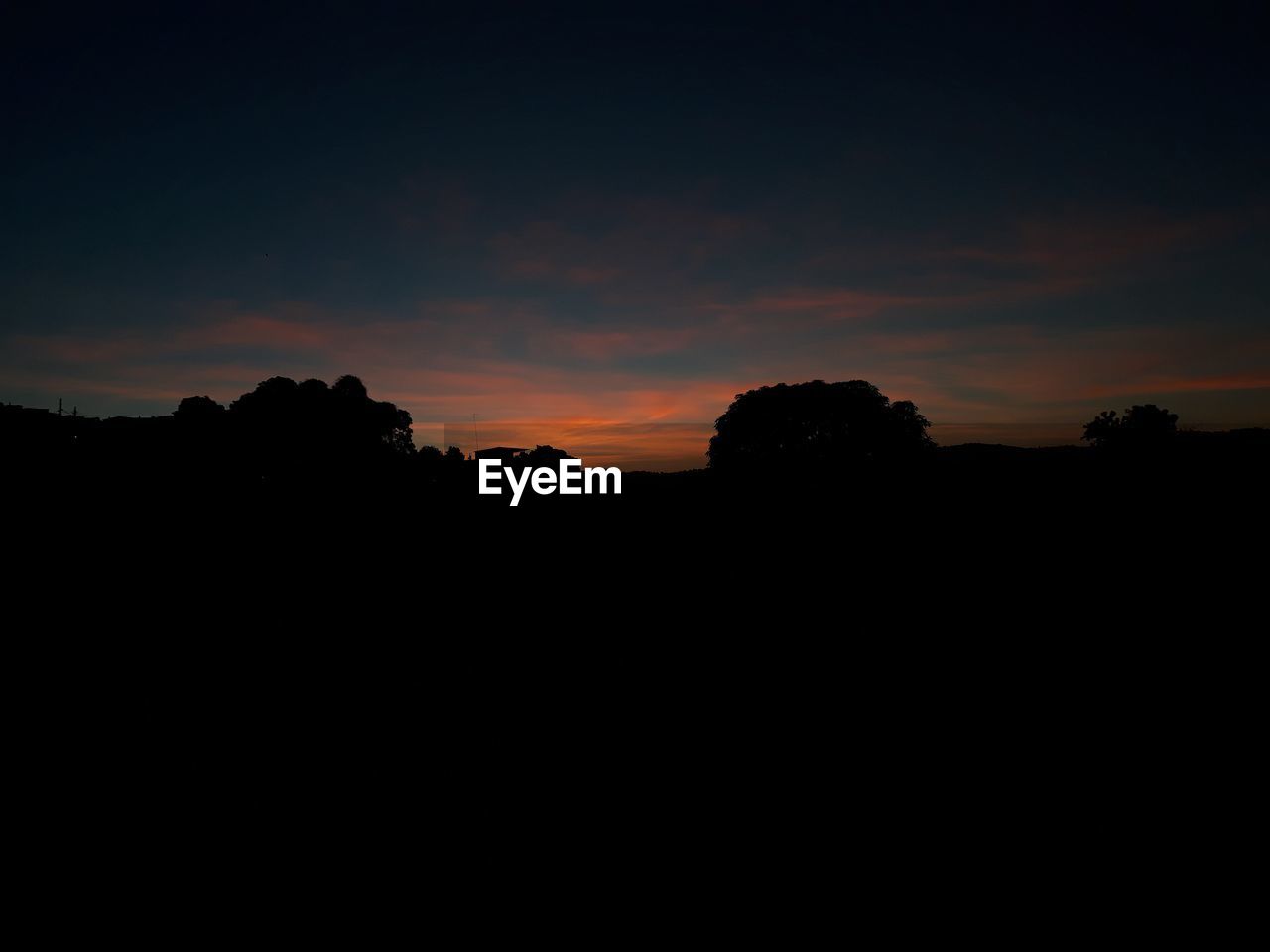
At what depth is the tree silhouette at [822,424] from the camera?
42281 mm

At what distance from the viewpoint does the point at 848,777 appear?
534 centimetres

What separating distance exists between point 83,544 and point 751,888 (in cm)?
1677

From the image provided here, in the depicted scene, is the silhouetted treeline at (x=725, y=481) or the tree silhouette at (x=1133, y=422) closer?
the silhouetted treeline at (x=725, y=481)

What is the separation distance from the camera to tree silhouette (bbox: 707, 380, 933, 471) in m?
42.3

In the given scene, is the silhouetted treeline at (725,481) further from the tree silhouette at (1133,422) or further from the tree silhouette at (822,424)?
the tree silhouette at (1133,422)

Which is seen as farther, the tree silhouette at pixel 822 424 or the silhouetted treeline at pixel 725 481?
the tree silhouette at pixel 822 424

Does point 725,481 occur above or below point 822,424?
below

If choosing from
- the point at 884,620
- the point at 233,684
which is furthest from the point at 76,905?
the point at 884,620

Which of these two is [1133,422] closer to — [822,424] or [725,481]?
[822,424]

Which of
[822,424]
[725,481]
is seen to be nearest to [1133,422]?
[822,424]

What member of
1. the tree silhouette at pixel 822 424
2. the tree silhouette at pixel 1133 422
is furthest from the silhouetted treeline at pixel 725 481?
the tree silhouette at pixel 1133 422

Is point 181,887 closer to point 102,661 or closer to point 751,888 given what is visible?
point 751,888

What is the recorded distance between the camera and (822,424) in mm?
43062

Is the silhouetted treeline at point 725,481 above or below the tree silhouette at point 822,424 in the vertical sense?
below
